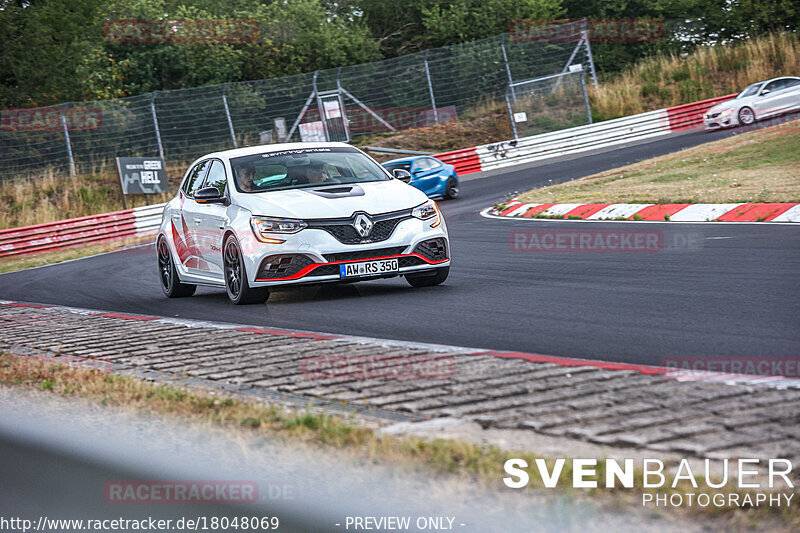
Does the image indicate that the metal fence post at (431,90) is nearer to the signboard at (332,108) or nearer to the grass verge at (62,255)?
the signboard at (332,108)

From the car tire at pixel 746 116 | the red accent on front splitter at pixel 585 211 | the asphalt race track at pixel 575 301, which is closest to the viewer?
the asphalt race track at pixel 575 301

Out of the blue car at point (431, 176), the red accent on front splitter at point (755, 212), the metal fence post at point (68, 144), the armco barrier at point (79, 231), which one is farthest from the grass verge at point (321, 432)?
the metal fence post at point (68, 144)

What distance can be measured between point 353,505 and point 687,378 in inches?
91.0

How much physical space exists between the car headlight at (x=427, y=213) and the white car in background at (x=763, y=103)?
24153 millimetres

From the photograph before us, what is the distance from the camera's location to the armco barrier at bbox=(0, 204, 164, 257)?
2681 centimetres

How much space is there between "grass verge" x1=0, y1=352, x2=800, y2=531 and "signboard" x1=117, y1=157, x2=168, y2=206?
79.5ft

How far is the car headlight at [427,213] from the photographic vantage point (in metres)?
9.99

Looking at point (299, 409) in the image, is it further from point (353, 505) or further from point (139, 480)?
point (353, 505)

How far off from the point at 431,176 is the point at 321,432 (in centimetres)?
2174

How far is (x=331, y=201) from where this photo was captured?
385 inches

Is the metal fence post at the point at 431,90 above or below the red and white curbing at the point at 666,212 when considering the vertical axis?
above

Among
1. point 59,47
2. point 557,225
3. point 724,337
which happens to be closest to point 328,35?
point 59,47

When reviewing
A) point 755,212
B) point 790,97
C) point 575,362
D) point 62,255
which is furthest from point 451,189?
point 575,362

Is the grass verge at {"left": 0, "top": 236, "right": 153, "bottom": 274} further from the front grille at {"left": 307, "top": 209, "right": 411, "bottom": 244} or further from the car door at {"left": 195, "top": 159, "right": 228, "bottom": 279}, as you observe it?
the front grille at {"left": 307, "top": 209, "right": 411, "bottom": 244}
